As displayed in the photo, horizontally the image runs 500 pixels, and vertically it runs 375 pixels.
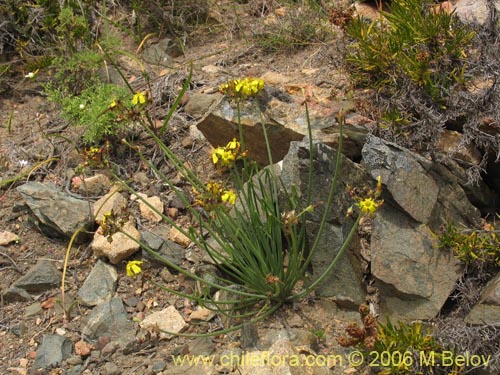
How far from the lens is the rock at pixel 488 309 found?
3078 mm

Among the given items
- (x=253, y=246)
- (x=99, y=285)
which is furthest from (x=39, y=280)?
(x=253, y=246)

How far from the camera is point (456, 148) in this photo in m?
3.67

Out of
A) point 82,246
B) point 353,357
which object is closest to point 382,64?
point 353,357

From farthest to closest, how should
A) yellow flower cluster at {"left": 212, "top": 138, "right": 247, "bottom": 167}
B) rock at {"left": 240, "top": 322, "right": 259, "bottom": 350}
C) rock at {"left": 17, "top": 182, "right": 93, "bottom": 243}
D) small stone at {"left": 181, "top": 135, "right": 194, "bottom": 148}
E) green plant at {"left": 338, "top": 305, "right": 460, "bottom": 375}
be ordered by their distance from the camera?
small stone at {"left": 181, "top": 135, "right": 194, "bottom": 148}
rock at {"left": 17, "top": 182, "right": 93, "bottom": 243}
rock at {"left": 240, "top": 322, "right": 259, "bottom": 350}
yellow flower cluster at {"left": 212, "top": 138, "right": 247, "bottom": 167}
green plant at {"left": 338, "top": 305, "right": 460, "bottom": 375}

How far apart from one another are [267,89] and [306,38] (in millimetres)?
980

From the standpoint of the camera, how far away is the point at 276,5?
5.43 meters

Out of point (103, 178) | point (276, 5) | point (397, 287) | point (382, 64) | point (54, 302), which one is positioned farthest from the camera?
point (276, 5)

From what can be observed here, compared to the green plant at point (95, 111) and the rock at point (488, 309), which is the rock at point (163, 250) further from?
the rock at point (488, 309)

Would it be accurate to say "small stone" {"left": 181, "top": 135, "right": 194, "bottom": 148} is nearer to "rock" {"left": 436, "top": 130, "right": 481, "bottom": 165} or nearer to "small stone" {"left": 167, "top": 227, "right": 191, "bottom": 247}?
"small stone" {"left": 167, "top": 227, "right": 191, "bottom": 247}

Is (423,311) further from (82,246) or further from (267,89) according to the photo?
(82,246)

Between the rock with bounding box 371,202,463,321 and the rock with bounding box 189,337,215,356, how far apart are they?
2.89 ft

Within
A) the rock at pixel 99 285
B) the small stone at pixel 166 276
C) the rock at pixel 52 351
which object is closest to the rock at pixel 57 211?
the rock at pixel 99 285

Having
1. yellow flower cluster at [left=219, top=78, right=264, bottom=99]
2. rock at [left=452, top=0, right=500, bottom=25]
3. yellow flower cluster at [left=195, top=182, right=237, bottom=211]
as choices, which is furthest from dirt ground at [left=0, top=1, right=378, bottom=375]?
yellow flower cluster at [left=219, top=78, right=264, bottom=99]

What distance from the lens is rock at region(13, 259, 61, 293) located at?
376cm
